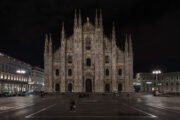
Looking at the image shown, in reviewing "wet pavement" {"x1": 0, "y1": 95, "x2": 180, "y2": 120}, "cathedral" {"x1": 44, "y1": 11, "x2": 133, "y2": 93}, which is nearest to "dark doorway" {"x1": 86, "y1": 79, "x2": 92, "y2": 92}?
"cathedral" {"x1": 44, "y1": 11, "x2": 133, "y2": 93}

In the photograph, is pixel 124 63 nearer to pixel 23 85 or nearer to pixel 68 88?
pixel 68 88

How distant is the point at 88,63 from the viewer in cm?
8250

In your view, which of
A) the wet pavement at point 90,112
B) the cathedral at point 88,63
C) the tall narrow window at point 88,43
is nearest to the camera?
the wet pavement at point 90,112

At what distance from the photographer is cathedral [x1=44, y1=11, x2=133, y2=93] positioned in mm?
80500

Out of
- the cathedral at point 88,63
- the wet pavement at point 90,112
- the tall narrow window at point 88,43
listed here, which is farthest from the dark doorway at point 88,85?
the wet pavement at point 90,112

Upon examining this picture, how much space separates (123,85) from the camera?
82.2m

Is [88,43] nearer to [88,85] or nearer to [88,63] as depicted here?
[88,63]

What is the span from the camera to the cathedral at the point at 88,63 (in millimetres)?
80500

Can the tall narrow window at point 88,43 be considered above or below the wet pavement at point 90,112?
above

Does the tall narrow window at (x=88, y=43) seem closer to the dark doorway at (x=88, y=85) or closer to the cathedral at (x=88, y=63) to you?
the cathedral at (x=88, y=63)

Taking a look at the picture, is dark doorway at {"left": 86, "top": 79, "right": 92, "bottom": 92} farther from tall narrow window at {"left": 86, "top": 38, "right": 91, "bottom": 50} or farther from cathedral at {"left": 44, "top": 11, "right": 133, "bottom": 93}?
tall narrow window at {"left": 86, "top": 38, "right": 91, "bottom": 50}

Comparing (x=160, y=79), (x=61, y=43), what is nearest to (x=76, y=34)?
(x=61, y=43)

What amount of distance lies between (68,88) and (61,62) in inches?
354

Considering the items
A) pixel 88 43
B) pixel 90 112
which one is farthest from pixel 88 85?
pixel 90 112
